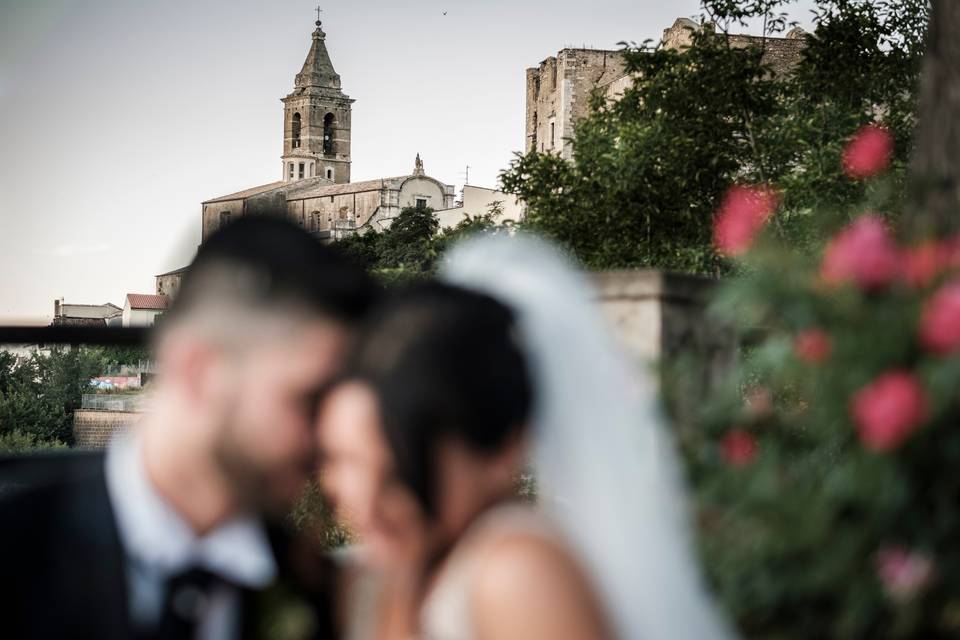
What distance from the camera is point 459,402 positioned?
1634 millimetres

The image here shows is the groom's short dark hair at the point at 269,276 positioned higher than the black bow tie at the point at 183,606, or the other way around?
the groom's short dark hair at the point at 269,276

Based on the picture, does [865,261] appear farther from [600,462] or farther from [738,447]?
[600,462]

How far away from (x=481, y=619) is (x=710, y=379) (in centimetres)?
176

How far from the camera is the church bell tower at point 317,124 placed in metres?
153

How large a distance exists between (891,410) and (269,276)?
897 mm

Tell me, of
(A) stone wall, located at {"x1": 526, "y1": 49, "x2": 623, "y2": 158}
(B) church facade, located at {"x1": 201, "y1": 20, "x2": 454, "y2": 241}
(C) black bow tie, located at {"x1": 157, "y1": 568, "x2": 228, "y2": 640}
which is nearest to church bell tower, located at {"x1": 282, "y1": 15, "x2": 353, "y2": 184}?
(B) church facade, located at {"x1": 201, "y1": 20, "x2": 454, "y2": 241}

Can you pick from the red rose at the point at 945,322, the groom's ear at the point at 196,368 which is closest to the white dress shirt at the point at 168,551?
the groom's ear at the point at 196,368

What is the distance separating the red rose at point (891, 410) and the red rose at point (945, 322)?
7 centimetres

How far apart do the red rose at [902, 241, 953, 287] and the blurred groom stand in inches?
33.7

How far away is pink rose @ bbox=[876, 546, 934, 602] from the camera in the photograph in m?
1.94

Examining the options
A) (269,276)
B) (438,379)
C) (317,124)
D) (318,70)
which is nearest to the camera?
(438,379)

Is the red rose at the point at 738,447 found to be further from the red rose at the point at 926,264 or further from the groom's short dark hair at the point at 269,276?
the groom's short dark hair at the point at 269,276

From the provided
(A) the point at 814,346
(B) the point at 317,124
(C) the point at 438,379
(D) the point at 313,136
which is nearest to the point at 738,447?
(A) the point at 814,346

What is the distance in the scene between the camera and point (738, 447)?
7.38 ft
